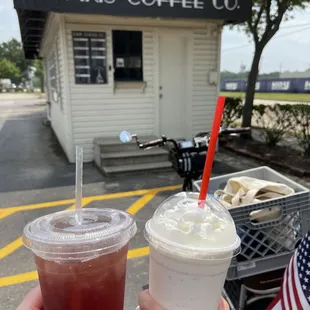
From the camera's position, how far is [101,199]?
187 inches

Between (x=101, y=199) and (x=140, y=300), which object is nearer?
(x=140, y=300)

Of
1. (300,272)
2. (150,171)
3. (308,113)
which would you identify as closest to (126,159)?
(150,171)

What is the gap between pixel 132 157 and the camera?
625 centimetres

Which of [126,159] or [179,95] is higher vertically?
[179,95]

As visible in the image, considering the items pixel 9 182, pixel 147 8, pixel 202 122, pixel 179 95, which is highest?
pixel 147 8

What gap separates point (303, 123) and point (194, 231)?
6695 millimetres

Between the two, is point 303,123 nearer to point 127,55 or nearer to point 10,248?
point 127,55

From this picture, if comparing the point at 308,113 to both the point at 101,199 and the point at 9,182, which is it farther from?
the point at 9,182

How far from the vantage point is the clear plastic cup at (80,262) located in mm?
878

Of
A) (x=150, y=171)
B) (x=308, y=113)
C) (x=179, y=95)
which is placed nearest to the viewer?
(x=150, y=171)

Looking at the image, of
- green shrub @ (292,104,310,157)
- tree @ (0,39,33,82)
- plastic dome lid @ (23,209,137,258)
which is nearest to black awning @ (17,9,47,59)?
green shrub @ (292,104,310,157)

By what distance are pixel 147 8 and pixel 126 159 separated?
2863mm

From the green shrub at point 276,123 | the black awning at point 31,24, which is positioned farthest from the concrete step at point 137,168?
the black awning at point 31,24

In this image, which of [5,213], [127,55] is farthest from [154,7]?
[5,213]
